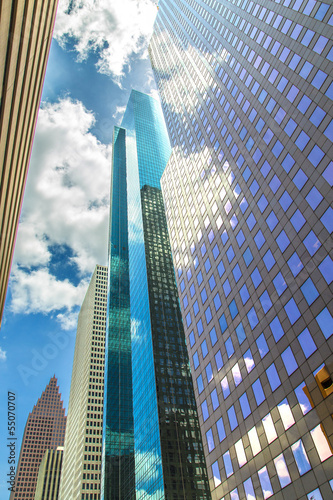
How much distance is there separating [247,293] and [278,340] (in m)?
7.89

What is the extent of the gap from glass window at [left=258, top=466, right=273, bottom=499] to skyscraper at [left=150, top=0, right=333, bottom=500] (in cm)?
7

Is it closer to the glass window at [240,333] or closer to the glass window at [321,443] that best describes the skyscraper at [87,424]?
the glass window at [240,333]

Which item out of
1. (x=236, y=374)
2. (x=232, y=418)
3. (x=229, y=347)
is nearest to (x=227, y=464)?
(x=232, y=418)

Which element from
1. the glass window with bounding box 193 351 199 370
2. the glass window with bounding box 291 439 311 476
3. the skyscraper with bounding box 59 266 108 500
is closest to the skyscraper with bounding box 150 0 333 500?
the glass window with bounding box 291 439 311 476

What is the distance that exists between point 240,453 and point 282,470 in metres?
6.81

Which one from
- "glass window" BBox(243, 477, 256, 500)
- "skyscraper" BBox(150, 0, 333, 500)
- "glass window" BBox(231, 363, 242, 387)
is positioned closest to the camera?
"skyscraper" BBox(150, 0, 333, 500)

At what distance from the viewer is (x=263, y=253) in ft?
132

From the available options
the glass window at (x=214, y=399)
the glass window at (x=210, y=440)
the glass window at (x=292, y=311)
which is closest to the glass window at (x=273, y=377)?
the glass window at (x=292, y=311)

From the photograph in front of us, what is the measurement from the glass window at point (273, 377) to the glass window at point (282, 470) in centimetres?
536

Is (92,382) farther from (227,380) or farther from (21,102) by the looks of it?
(21,102)

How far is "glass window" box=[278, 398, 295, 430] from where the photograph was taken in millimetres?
29759

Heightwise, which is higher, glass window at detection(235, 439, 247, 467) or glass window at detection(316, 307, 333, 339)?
glass window at detection(316, 307, 333, 339)

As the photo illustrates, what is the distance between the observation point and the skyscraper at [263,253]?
98.4 ft

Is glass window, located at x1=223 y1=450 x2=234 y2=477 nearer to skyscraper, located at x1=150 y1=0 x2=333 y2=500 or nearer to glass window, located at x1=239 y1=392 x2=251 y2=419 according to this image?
skyscraper, located at x1=150 y1=0 x2=333 y2=500
